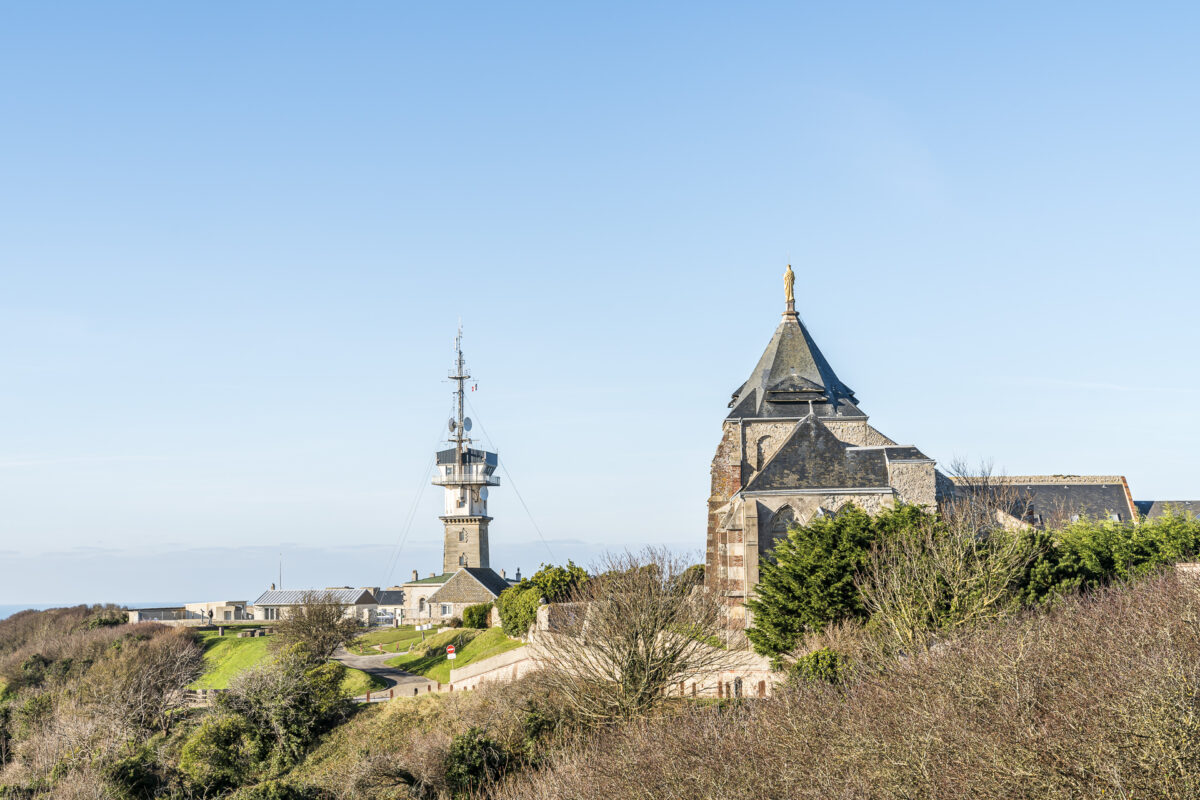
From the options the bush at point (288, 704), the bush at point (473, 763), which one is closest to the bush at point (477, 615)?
the bush at point (288, 704)

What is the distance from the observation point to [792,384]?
47.0m

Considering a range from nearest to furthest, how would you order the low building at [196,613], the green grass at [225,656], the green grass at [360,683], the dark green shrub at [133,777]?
the dark green shrub at [133,777] → the green grass at [360,683] → the green grass at [225,656] → the low building at [196,613]

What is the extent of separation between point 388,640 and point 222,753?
32.6 metres

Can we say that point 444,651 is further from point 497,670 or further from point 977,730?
point 977,730

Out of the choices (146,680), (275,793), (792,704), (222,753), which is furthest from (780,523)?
(146,680)

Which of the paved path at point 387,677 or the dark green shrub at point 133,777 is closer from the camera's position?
the dark green shrub at point 133,777

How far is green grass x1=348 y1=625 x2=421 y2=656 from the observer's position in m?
67.6

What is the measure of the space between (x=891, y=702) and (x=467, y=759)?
14.8 metres

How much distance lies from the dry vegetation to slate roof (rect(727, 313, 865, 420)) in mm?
19202

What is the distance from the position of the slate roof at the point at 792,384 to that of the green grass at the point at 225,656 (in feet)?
102

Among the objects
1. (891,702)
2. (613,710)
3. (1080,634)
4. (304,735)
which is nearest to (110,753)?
(304,735)

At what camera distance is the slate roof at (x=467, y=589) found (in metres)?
77.1

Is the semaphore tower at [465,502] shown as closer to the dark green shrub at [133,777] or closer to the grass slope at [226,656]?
the grass slope at [226,656]

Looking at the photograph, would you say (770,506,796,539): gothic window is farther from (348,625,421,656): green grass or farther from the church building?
(348,625,421,656): green grass
